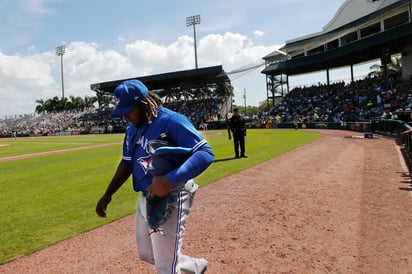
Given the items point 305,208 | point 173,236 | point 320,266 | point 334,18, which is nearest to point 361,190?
point 305,208

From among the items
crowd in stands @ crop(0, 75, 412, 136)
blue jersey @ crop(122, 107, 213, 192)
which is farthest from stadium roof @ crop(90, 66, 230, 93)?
blue jersey @ crop(122, 107, 213, 192)

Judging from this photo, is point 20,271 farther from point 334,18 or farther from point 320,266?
point 334,18

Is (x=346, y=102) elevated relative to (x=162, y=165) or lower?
elevated

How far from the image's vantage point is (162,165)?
2.12 meters

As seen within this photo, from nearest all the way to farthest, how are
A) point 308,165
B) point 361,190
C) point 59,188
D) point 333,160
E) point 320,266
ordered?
point 320,266 → point 361,190 → point 59,188 → point 308,165 → point 333,160

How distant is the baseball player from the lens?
2.13 meters

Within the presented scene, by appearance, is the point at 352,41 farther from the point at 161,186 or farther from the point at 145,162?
the point at 161,186

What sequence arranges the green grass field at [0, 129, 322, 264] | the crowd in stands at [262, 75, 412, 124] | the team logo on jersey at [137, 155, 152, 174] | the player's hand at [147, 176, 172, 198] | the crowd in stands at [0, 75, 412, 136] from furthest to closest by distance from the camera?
the crowd in stands at [0, 75, 412, 136] < the crowd in stands at [262, 75, 412, 124] < the green grass field at [0, 129, 322, 264] < the team logo on jersey at [137, 155, 152, 174] < the player's hand at [147, 176, 172, 198]

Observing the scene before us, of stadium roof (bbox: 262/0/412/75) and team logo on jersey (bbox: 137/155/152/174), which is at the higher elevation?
stadium roof (bbox: 262/0/412/75)

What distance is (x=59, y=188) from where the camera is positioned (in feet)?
27.5

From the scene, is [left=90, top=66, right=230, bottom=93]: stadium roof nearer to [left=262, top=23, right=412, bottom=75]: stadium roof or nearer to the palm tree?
[left=262, top=23, right=412, bottom=75]: stadium roof

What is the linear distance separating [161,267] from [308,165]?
881 centimetres

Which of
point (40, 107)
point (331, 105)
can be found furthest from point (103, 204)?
point (40, 107)

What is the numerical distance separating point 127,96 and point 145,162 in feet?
1.57
